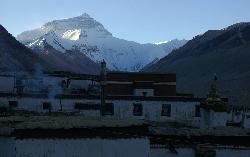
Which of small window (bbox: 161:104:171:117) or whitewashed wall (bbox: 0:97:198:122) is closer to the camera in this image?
whitewashed wall (bbox: 0:97:198:122)

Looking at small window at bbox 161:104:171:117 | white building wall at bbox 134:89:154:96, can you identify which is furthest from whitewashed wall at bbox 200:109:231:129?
white building wall at bbox 134:89:154:96

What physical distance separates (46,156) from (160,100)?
36.1m

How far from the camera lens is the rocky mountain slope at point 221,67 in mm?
128562

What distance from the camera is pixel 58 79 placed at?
5981cm

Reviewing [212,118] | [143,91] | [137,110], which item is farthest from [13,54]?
[212,118]

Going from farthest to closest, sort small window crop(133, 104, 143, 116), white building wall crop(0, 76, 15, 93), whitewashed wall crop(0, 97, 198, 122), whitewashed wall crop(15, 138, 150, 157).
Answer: white building wall crop(0, 76, 15, 93) < small window crop(133, 104, 143, 116) < whitewashed wall crop(0, 97, 198, 122) < whitewashed wall crop(15, 138, 150, 157)

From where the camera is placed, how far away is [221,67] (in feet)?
520

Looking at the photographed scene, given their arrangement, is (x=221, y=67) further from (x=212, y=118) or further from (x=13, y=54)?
(x=212, y=118)

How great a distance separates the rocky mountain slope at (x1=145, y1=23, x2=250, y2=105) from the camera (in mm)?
128562

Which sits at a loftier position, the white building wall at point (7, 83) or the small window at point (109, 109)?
the white building wall at point (7, 83)

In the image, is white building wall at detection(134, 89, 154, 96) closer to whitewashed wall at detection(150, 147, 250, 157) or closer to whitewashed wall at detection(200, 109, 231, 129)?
whitewashed wall at detection(200, 109, 231, 129)

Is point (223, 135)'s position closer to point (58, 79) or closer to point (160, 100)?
point (160, 100)

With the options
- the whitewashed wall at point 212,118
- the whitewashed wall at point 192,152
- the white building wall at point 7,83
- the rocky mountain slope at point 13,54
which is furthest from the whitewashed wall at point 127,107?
the rocky mountain slope at point 13,54

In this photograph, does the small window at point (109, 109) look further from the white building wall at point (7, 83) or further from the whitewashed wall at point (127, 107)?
the white building wall at point (7, 83)
